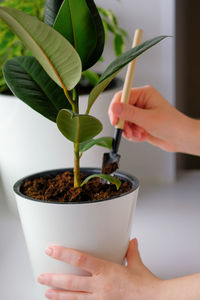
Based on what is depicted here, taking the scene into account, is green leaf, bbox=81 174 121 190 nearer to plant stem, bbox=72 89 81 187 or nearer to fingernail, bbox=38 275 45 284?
plant stem, bbox=72 89 81 187

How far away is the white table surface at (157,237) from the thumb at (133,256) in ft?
0.26

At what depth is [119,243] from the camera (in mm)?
670

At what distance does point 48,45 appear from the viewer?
54cm

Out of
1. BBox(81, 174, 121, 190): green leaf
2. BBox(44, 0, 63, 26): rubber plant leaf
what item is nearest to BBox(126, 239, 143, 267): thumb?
BBox(81, 174, 121, 190): green leaf

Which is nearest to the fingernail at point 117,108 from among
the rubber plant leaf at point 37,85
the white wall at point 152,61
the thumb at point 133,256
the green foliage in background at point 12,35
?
the rubber plant leaf at point 37,85

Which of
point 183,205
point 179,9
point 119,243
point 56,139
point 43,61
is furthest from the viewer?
point 179,9

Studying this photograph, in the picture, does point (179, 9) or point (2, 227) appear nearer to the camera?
point (2, 227)

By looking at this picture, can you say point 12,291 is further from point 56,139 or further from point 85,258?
point 56,139

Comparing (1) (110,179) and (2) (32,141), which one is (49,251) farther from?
(2) (32,141)

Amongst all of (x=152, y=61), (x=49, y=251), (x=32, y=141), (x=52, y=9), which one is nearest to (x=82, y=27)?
(x=52, y=9)

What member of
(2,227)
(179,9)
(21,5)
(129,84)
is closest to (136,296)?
(129,84)

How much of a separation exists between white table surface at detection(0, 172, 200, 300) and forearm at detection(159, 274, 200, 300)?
0.40 ft

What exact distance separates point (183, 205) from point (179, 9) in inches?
23.0

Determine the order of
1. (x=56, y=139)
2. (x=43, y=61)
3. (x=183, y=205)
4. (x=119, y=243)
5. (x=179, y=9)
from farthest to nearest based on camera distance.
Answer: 1. (x=179, y=9)
2. (x=183, y=205)
3. (x=56, y=139)
4. (x=119, y=243)
5. (x=43, y=61)
